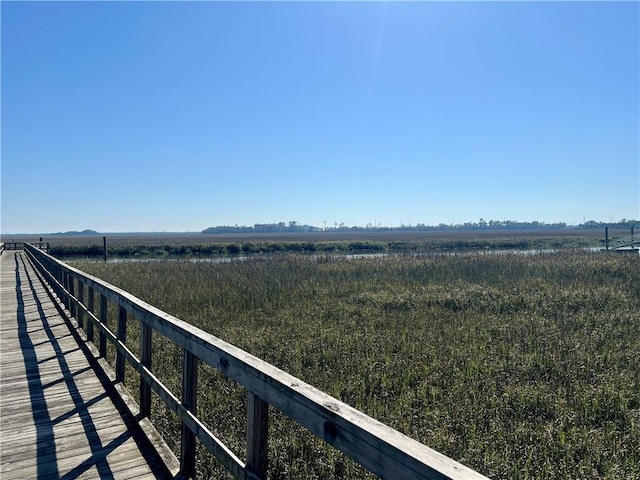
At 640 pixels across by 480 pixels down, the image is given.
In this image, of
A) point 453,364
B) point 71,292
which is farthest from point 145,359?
point 71,292

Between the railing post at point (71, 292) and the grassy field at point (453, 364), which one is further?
the railing post at point (71, 292)

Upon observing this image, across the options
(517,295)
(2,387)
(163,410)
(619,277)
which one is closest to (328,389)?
(163,410)

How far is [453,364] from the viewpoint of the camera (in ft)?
24.5

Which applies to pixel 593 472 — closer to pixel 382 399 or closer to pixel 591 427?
pixel 591 427

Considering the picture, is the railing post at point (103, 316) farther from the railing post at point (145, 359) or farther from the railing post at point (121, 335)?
the railing post at point (145, 359)

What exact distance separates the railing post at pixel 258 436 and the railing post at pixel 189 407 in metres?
0.99

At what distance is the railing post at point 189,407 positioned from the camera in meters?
3.14

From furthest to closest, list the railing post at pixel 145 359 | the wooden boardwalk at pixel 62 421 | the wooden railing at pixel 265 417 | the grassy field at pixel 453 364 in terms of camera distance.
Result: the grassy field at pixel 453 364 < the railing post at pixel 145 359 < the wooden boardwalk at pixel 62 421 < the wooden railing at pixel 265 417

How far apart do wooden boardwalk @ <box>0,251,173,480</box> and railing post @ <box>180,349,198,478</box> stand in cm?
20

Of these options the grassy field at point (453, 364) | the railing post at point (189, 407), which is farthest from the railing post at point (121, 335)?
the railing post at point (189, 407)

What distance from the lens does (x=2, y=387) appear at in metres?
→ 5.22

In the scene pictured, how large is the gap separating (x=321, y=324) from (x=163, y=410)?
539 centimetres

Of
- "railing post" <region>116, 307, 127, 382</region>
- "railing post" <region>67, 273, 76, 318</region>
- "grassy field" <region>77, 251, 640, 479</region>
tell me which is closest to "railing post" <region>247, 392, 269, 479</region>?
"grassy field" <region>77, 251, 640, 479</region>

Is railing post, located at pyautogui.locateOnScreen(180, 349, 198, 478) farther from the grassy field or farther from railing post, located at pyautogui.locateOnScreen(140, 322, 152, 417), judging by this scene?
the grassy field
